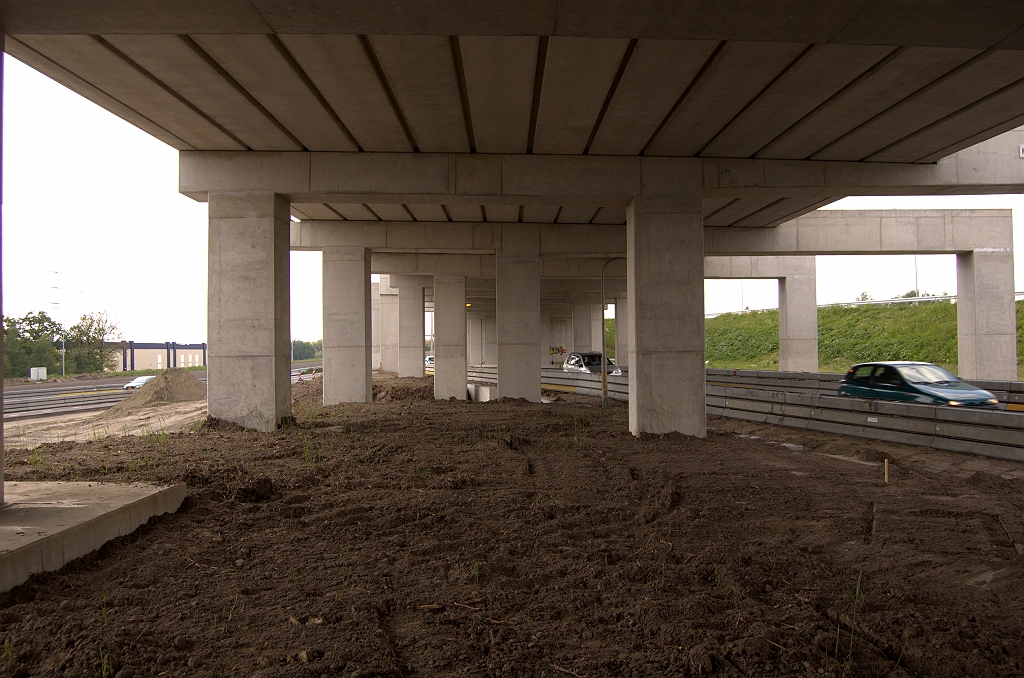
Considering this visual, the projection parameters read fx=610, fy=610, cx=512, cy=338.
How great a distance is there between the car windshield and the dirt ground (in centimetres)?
474

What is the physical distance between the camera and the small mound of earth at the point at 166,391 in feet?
77.8

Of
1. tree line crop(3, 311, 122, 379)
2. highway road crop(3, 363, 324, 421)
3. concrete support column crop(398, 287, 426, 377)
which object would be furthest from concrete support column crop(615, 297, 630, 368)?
tree line crop(3, 311, 122, 379)

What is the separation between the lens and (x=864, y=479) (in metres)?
8.49

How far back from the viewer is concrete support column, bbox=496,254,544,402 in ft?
67.2

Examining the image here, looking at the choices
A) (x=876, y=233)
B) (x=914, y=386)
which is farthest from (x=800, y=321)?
(x=914, y=386)

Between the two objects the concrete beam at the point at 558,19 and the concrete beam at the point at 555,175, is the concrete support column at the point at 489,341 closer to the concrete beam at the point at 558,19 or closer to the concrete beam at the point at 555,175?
the concrete beam at the point at 555,175

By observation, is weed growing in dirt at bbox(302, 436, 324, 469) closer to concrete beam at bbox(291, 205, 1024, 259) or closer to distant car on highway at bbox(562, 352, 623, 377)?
concrete beam at bbox(291, 205, 1024, 259)

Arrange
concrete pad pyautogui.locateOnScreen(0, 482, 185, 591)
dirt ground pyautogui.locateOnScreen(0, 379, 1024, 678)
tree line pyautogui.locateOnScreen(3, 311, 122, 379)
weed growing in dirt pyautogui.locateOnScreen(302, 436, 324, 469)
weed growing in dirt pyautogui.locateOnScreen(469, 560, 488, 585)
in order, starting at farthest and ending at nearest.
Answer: tree line pyautogui.locateOnScreen(3, 311, 122, 379), weed growing in dirt pyautogui.locateOnScreen(302, 436, 324, 469), weed growing in dirt pyautogui.locateOnScreen(469, 560, 488, 585), concrete pad pyautogui.locateOnScreen(0, 482, 185, 591), dirt ground pyautogui.locateOnScreen(0, 379, 1024, 678)

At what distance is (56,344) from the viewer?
174 feet

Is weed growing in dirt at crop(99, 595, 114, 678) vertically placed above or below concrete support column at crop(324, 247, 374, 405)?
below

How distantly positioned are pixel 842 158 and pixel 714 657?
1180 cm

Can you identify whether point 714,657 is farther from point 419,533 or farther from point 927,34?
point 927,34

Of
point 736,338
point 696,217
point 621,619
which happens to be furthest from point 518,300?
point 736,338

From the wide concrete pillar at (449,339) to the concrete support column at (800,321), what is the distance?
1417 cm
